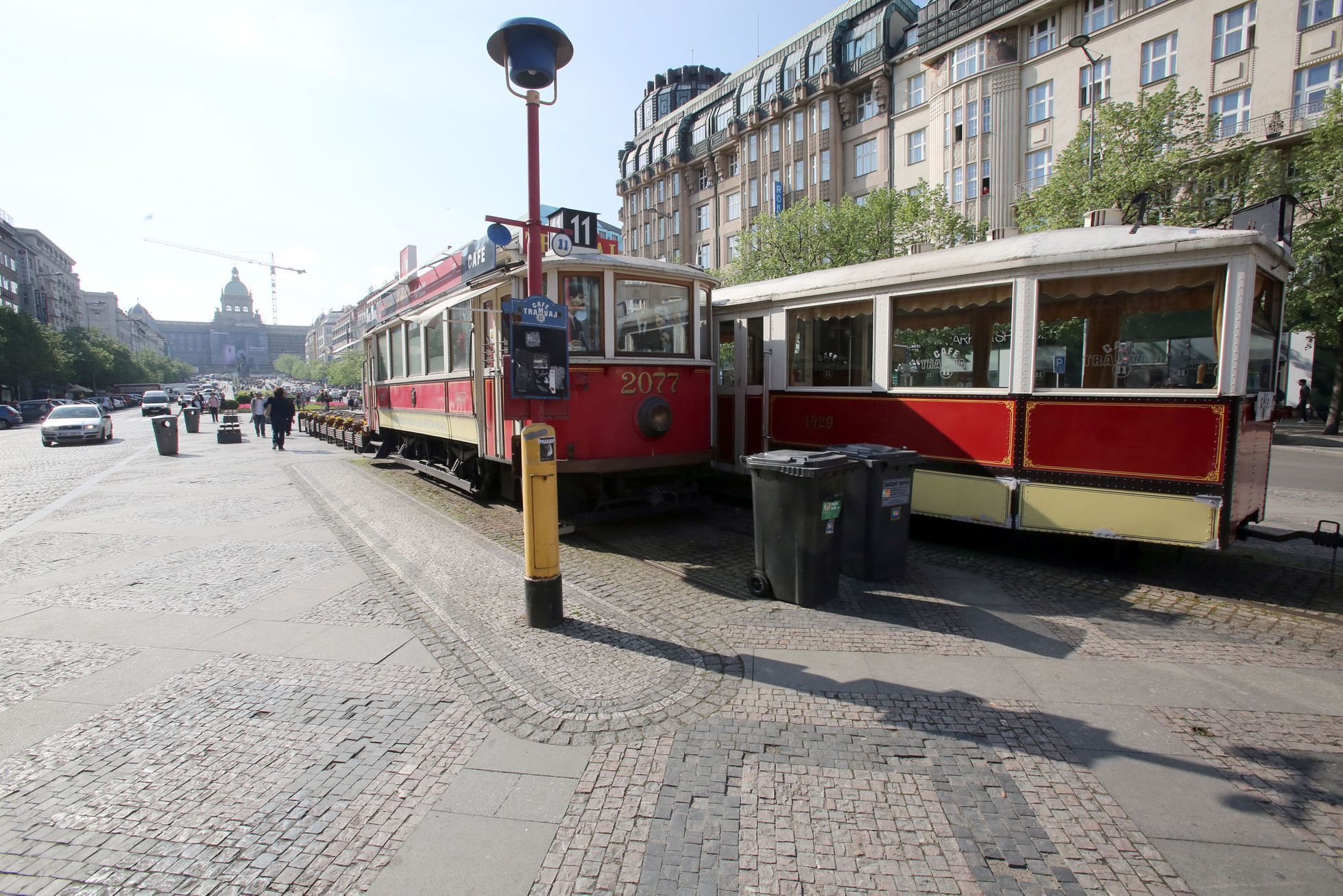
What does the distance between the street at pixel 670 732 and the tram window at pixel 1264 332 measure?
5.91 feet

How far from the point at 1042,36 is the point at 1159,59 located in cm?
560

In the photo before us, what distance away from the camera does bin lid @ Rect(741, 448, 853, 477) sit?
512cm

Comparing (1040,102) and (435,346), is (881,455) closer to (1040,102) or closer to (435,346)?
(435,346)

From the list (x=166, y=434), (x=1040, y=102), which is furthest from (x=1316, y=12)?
(x=166, y=434)

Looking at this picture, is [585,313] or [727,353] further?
[727,353]

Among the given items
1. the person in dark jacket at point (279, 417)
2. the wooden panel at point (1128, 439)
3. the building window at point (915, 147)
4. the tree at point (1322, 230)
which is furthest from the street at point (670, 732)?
the building window at point (915, 147)

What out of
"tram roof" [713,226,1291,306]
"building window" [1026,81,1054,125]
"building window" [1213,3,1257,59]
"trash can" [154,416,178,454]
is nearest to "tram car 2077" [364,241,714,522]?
"tram roof" [713,226,1291,306]

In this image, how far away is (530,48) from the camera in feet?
15.8

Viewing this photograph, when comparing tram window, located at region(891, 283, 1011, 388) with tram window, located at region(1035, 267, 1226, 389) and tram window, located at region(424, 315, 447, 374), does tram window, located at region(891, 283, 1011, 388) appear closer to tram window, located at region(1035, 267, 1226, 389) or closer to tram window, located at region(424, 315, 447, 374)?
tram window, located at region(1035, 267, 1226, 389)

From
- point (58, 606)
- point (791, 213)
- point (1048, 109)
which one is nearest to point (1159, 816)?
point (58, 606)

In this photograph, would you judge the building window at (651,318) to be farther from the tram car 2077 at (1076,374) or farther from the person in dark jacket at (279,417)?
the person in dark jacket at (279,417)

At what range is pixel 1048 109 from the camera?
1198 inches

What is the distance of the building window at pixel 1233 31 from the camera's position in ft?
80.8

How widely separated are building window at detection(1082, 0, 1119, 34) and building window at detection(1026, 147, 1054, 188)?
497 centimetres
